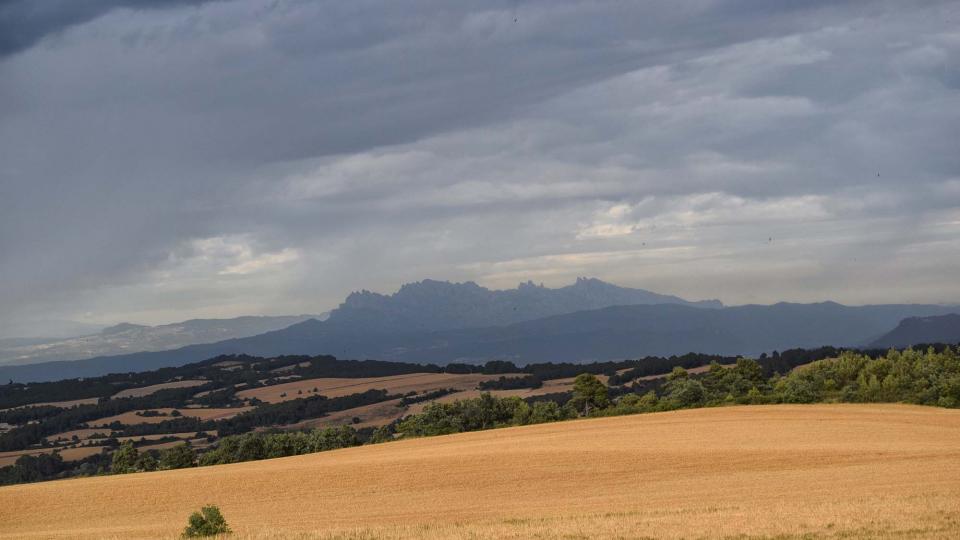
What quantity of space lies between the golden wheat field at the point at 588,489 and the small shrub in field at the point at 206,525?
1320mm

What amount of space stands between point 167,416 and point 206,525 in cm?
14996

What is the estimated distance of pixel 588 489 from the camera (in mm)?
45938

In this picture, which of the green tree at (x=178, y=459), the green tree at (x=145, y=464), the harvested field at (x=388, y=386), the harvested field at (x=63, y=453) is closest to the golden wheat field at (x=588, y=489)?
the green tree at (x=178, y=459)

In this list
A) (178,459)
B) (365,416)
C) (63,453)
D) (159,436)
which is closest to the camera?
(178,459)

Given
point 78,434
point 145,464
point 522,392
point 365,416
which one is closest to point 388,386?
point 365,416

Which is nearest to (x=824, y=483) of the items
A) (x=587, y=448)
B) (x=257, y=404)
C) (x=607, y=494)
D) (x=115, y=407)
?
(x=607, y=494)

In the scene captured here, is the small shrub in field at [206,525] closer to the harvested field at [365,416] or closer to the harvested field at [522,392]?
the harvested field at [365,416]

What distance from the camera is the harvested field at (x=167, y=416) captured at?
170m

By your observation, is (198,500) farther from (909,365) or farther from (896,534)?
(909,365)

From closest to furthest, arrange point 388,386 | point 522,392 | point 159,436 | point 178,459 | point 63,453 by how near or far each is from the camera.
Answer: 1. point 178,459
2. point 63,453
3. point 159,436
4. point 522,392
5. point 388,386

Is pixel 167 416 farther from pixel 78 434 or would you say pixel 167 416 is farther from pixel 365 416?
pixel 365 416

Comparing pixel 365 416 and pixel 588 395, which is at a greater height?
pixel 588 395

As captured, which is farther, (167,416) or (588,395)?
(167,416)

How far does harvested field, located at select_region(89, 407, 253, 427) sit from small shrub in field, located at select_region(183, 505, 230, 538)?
137838mm
